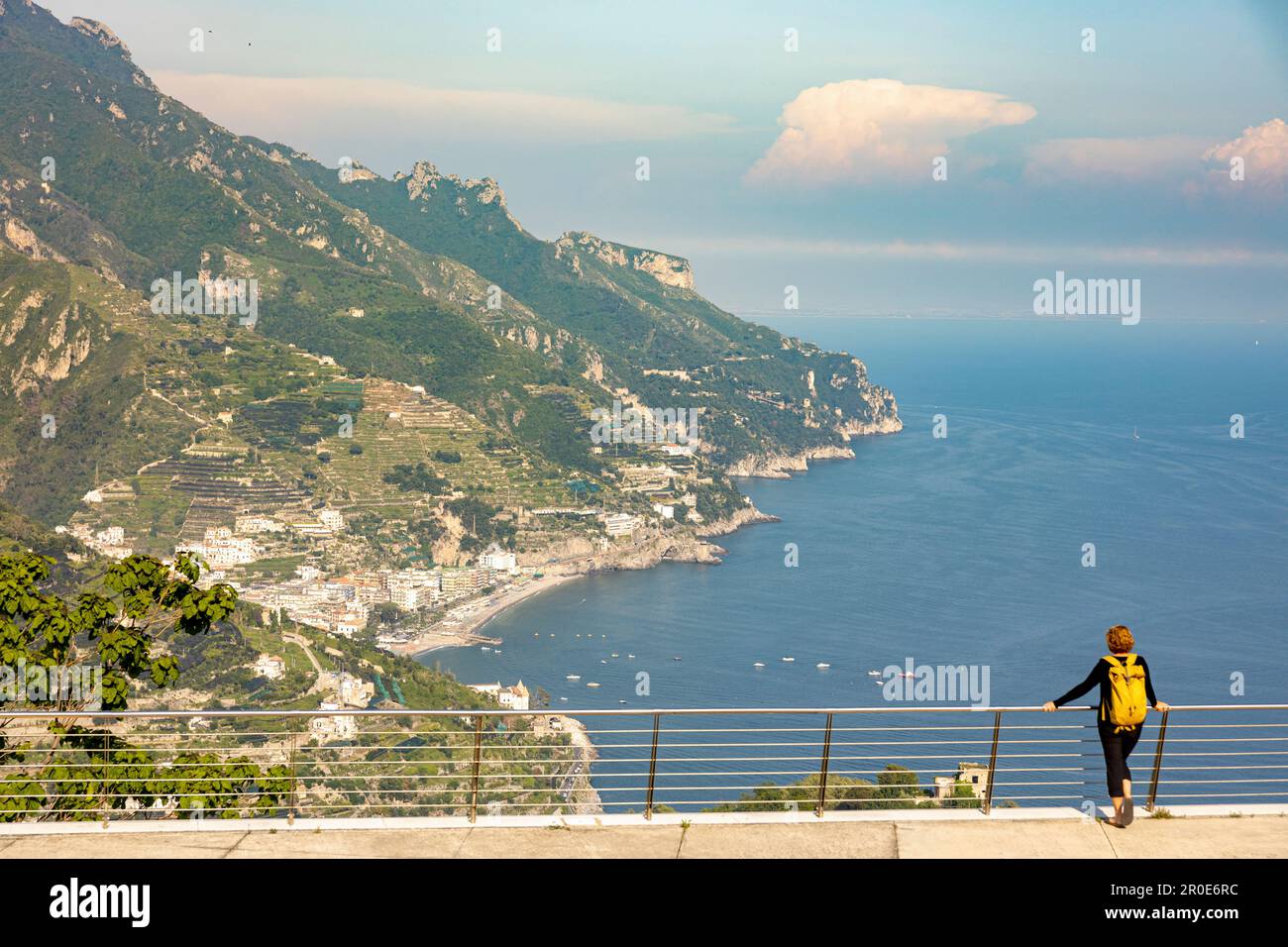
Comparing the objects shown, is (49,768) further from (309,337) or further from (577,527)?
(309,337)

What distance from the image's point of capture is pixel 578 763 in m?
61.0

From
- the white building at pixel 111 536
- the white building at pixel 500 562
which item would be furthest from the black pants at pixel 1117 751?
the white building at pixel 500 562

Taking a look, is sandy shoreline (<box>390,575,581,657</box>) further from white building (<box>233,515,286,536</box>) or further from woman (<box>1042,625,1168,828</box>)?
woman (<box>1042,625,1168,828</box>)

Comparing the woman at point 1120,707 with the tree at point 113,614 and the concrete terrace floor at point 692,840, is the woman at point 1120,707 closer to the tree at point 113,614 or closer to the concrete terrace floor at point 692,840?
the concrete terrace floor at point 692,840

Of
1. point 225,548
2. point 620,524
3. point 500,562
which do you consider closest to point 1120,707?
point 225,548

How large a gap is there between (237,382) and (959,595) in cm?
7242

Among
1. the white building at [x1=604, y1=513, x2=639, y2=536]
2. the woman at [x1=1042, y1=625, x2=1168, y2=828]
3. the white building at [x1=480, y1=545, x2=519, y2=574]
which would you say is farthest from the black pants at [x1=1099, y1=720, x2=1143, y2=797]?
the white building at [x1=604, y1=513, x2=639, y2=536]

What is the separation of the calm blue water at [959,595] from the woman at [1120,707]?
52612mm

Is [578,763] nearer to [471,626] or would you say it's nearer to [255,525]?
[471,626]

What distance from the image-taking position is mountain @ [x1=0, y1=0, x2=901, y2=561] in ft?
381

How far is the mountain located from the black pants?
3963 inches

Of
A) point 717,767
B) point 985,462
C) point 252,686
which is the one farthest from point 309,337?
point 717,767

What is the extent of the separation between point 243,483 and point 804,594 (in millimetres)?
47509

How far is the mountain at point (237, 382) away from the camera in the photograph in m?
116
